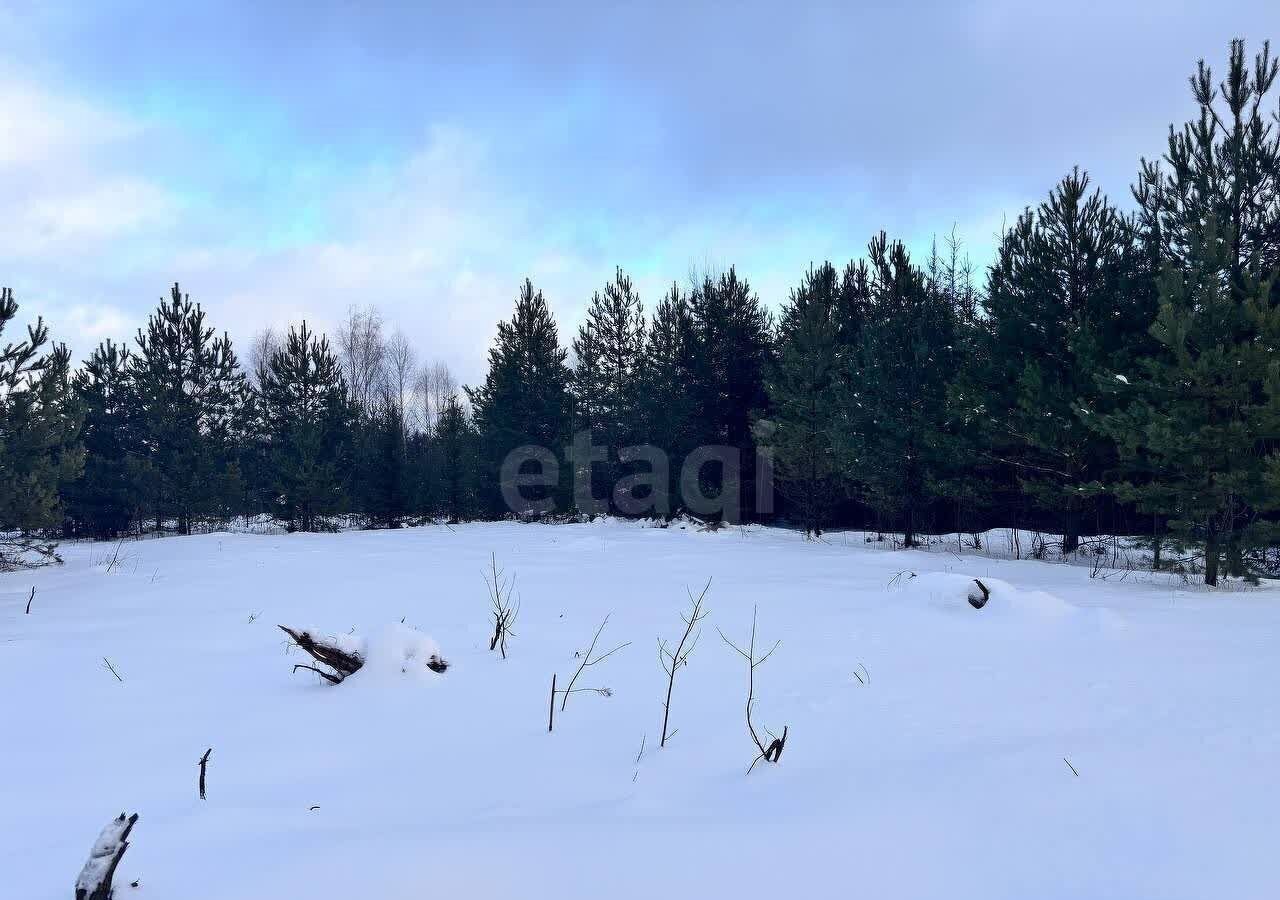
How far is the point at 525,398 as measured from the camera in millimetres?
26203

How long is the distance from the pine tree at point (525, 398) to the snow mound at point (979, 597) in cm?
1952

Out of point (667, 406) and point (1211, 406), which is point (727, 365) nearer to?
point (667, 406)

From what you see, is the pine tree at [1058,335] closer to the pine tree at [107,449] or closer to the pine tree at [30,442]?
the pine tree at [30,442]

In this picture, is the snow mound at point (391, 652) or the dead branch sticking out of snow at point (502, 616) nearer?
the snow mound at point (391, 652)

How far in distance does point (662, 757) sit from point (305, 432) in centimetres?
2330

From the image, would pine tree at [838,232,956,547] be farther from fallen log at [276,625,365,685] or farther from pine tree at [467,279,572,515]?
fallen log at [276,625,365,685]

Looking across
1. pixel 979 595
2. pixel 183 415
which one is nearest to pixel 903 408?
pixel 979 595

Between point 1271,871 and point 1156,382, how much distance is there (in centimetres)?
987

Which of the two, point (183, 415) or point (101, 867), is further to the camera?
point (183, 415)

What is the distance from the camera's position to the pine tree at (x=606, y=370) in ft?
85.0

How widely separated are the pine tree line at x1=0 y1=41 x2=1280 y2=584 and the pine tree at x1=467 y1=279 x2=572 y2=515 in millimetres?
96

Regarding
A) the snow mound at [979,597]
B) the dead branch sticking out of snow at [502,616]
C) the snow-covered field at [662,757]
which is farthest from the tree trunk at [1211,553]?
the dead branch sticking out of snow at [502,616]

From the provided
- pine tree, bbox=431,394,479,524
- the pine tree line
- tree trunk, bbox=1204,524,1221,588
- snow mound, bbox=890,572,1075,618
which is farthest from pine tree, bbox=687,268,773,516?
snow mound, bbox=890,572,1075,618

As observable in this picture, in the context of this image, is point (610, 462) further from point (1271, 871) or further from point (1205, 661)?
point (1271, 871)
